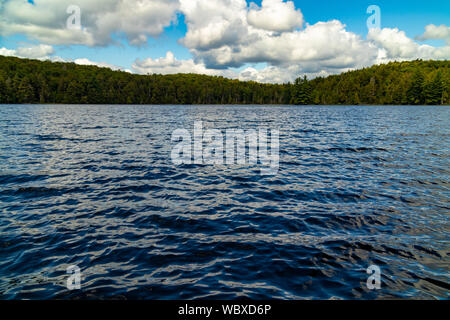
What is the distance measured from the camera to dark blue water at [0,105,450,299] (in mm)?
6590

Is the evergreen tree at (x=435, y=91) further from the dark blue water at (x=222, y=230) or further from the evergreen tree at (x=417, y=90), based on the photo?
the dark blue water at (x=222, y=230)

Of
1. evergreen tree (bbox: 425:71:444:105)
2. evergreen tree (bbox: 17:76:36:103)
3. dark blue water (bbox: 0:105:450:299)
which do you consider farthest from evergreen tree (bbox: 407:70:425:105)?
evergreen tree (bbox: 17:76:36:103)

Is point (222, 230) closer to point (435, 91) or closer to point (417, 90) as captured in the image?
point (435, 91)

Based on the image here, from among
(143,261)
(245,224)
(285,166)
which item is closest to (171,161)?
(285,166)

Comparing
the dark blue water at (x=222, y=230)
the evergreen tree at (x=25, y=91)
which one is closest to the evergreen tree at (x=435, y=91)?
the dark blue water at (x=222, y=230)

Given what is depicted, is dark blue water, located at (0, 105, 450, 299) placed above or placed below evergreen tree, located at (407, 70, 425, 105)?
below

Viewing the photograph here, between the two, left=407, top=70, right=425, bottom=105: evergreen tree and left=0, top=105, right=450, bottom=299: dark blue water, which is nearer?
left=0, top=105, right=450, bottom=299: dark blue water

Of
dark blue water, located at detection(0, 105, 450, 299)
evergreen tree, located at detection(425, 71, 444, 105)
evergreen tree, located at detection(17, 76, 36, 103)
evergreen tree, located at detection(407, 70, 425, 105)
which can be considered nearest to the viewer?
dark blue water, located at detection(0, 105, 450, 299)

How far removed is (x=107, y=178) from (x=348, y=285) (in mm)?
13535

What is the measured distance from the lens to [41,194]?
498 inches

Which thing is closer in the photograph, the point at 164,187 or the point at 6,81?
the point at 164,187

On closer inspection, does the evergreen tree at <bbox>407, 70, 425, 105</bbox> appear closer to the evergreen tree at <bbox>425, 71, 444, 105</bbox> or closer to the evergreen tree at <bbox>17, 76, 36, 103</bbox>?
the evergreen tree at <bbox>425, 71, 444, 105</bbox>

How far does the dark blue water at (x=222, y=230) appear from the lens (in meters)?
6.59
